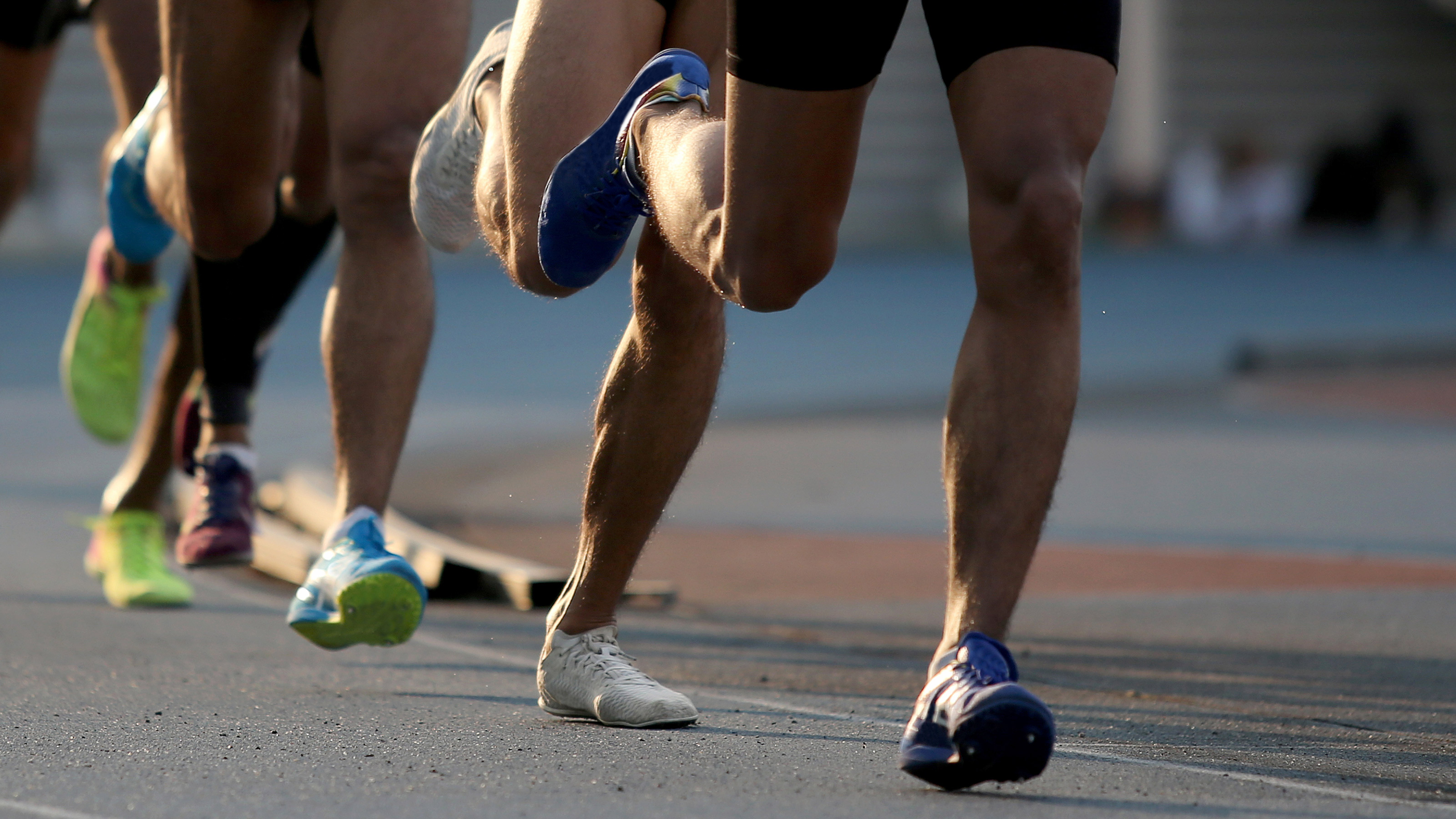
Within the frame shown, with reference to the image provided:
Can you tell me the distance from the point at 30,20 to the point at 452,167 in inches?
99.5

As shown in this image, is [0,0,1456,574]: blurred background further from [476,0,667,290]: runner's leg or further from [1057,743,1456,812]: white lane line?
[1057,743,1456,812]: white lane line

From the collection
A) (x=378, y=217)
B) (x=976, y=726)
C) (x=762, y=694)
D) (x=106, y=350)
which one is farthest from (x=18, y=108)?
(x=976, y=726)

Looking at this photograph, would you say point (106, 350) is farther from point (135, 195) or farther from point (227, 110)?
point (227, 110)

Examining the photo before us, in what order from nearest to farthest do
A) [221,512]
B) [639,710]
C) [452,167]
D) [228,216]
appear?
[639,710] → [452,167] → [228,216] → [221,512]

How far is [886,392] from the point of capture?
422 inches

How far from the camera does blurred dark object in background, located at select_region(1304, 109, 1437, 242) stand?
90.3ft

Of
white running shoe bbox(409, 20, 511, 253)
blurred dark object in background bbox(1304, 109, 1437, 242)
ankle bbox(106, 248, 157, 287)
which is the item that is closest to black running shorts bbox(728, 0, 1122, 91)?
white running shoe bbox(409, 20, 511, 253)

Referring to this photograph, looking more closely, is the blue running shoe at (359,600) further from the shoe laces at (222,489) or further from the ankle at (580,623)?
the shoe laces at (222,489)

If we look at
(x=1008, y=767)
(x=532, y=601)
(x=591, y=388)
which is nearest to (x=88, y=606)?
(x=532, y=601)

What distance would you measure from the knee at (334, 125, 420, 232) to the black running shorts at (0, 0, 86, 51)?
6.56 ft

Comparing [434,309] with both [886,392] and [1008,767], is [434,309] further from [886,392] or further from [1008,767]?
[886,392]

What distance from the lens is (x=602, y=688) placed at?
3.23 metres

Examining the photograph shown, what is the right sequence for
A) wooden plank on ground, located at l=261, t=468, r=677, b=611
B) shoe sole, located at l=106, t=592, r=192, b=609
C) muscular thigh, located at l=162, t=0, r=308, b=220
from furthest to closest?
1. wooden plank on ground, located at l=261, t=468, r=677, b=611
2. shoe sole, located at l=106, t=592, r=192, b=609
3. muscular thigh, located at l=162, t=0, r=308, b=220

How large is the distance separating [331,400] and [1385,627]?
104 inches
